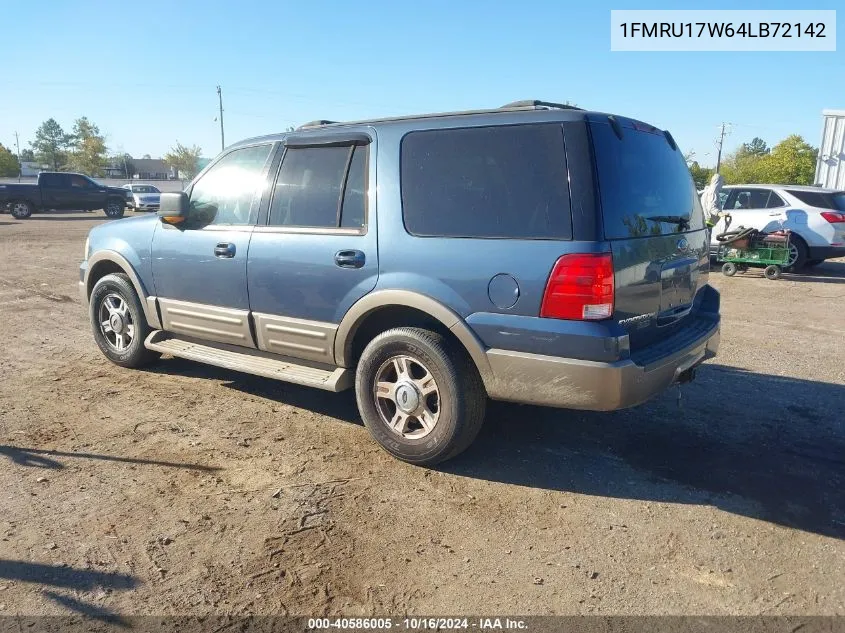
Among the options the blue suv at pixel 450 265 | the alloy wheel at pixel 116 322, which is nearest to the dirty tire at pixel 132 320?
the alloy wheel at pixel 116 322

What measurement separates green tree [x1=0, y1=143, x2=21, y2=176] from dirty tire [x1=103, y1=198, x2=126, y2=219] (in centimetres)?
6246

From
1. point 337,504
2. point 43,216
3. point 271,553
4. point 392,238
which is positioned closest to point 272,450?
point 337,504

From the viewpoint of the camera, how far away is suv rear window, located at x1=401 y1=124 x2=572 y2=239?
10.9 ft

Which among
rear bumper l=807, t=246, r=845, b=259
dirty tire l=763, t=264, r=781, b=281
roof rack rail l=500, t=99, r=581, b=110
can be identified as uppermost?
roof rack rail l=500, t=99, r=581, b=110

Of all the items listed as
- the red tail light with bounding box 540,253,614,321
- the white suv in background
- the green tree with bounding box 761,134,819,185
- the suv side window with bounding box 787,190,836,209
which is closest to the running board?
the red tail light with bounding box 540,253,614,321

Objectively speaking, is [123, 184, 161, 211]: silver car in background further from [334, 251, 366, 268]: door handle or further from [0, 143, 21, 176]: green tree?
[0, 143, 21, 176]: green tree

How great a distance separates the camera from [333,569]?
280cm

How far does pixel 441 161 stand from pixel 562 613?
7.89 feet

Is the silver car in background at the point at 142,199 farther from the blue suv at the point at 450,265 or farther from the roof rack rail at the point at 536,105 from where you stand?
the roof rack rail at the point at 536,105

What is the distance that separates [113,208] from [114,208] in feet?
0.14

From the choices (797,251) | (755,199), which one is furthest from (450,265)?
(755,199)

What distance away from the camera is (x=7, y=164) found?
258 feet

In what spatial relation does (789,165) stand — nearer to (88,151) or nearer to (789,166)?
(789,166)

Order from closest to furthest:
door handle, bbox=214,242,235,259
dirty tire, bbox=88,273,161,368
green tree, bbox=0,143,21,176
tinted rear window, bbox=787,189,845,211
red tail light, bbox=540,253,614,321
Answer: red tail light, bbox=540,253,614,321
door handle, bbox=214,242,235,259
dirty tire, bbox=88,273,161,368
tinted rear window, bbox=787,189,845,211
green tree, bbox=0,143,21,176
